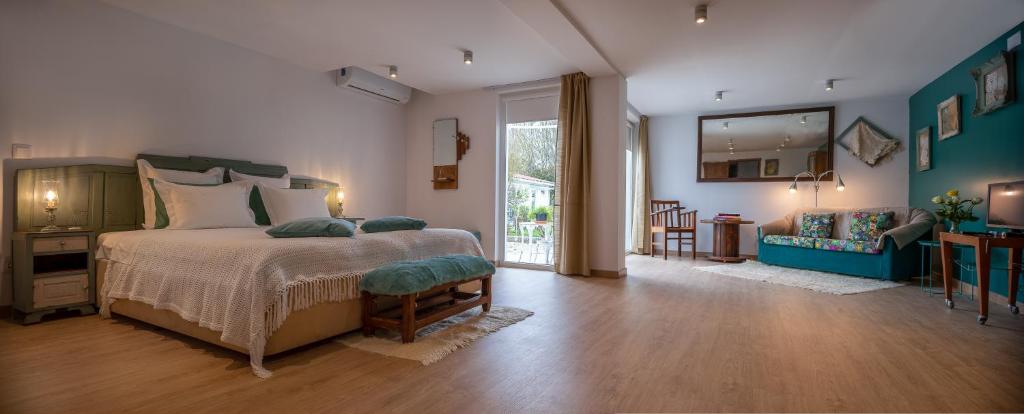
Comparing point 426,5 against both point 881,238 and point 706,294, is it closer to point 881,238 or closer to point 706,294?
point 706,294

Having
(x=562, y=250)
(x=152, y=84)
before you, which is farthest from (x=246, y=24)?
(x=562, y=250)

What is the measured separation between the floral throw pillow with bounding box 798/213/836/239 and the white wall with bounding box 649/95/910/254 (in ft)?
2.49

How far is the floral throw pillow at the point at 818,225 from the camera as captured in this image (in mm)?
5855

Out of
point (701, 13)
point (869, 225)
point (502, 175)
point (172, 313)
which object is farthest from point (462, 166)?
point (869, 225)

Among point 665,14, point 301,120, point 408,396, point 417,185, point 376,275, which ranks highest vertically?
point 665,14

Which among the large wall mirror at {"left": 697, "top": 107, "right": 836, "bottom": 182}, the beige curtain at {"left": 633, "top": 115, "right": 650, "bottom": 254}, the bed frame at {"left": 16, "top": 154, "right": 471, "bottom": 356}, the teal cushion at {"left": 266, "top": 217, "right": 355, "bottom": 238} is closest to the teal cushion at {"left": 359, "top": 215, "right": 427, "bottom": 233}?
the teal cushion at {"left": 266, "top": 217, "right": 355, "bottom": 238}

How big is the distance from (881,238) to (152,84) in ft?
24.0

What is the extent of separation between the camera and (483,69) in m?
5.04

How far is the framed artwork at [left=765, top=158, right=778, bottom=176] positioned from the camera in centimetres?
681

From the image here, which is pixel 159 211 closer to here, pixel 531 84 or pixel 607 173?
pixel 531 84

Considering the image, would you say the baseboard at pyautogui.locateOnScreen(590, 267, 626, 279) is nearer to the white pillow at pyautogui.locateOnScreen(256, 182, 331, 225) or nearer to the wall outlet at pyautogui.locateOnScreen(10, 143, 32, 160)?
the white pillow at pyautogui.locateOnScreen(256, 182, 331, 225)

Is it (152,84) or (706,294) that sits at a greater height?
(152,84)

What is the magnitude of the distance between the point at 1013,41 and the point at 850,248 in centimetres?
239

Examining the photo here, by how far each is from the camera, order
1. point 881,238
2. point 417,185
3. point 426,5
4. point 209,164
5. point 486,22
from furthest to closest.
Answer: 1. point 417,185
2. point 881,238
3. point 209,164
4. point 486,22
5. point 426,5
